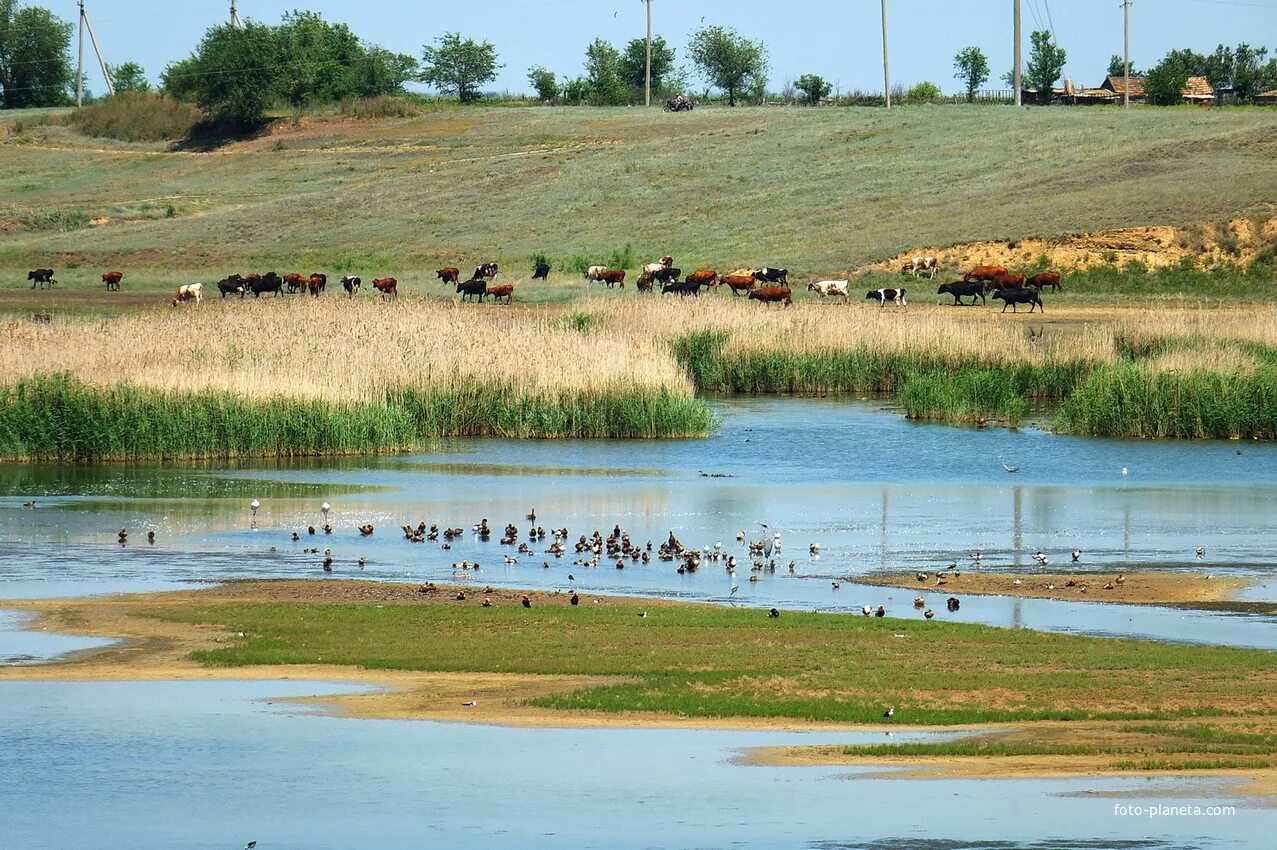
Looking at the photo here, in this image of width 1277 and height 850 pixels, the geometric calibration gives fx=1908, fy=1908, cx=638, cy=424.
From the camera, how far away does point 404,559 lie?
806 inches

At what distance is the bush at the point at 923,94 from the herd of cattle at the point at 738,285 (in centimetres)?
6093

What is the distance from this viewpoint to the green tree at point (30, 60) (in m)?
160

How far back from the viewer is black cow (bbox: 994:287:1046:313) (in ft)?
178

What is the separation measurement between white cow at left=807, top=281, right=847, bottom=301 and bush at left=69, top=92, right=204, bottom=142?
7176 centimetres

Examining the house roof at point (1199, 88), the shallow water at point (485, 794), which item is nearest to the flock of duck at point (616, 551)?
the shallow water at point (485, 794)

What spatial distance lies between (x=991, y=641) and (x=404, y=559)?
743 cm

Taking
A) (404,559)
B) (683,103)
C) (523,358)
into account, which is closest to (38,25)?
(683,103)

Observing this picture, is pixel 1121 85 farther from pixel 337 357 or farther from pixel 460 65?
pixel 337 357

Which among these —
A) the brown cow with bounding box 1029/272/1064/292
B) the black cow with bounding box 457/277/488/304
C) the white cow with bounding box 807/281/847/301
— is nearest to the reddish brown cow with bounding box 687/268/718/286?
the white cow with bounding box 807/281/847/301

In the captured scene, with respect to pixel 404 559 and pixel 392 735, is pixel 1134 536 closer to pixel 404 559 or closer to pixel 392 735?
pixel 404 559

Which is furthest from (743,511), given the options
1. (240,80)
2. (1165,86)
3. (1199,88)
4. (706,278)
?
(1199,88)

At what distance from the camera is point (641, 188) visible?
89.9 metres

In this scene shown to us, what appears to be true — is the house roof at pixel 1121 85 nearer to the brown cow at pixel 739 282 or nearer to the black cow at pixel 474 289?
the brown cow at pixel 739 282

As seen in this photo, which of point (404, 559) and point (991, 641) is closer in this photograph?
point (991, 641)
